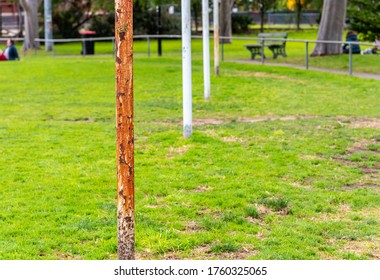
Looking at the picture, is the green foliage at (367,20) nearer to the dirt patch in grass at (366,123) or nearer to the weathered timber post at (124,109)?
the dirt patch in grass at (366,123)

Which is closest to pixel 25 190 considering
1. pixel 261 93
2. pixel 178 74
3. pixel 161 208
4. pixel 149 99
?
pixel 161 208

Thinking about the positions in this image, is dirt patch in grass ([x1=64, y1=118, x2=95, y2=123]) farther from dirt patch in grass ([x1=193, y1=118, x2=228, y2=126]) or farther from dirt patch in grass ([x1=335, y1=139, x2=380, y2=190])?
dirt patch in grass ([x1=335, y1=139, x2=380, y2=190])

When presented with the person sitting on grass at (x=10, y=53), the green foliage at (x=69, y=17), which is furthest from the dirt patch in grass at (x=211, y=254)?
the green foliage at (x=69, y=17)

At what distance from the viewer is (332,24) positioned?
3030 cm

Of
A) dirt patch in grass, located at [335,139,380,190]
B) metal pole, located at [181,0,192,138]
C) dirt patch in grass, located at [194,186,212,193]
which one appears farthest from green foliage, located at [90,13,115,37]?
dirt patch in grass, located at [194,186,212,193]

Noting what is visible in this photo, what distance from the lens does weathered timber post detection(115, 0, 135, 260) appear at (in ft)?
18.7

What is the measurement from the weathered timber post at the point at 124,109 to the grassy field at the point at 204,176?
891mm

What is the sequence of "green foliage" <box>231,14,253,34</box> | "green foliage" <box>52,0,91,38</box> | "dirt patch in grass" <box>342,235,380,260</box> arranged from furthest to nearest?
"green foliage" <box>231,14,253,34</box> → "green foliage" <box>52,0,91,38</box> → "dirt patch in grass" <box>342,235,380,260</box>

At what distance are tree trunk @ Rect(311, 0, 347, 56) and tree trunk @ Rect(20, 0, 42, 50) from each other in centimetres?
1796

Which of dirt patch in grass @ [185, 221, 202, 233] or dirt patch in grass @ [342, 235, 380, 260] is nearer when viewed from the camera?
dirt patch in grass @ [342, 235, 380, 260]

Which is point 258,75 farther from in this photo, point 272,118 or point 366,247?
point 366,247

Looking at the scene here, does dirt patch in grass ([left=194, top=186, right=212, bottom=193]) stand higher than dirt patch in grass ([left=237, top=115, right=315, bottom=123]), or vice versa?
dirt patch in grass ([left=194, top=186, right=212, bottom=193])

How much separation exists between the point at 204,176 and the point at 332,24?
2144 cm

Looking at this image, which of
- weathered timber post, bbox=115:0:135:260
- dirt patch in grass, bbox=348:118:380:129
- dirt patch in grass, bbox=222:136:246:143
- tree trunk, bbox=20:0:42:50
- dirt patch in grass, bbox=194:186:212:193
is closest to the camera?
weathered timber post, bbox=115:0:135:260
